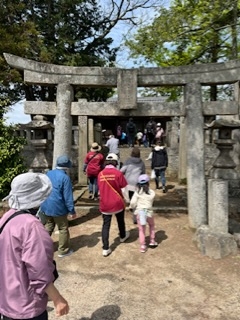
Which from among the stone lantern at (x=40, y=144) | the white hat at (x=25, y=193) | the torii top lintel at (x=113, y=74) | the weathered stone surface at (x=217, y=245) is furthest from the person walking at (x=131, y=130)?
the white hat at (x=25, y=193)

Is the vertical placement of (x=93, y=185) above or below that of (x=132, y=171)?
below

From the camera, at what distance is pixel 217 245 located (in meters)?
5.23

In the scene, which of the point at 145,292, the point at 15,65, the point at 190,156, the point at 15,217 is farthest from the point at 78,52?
the point at 15,217

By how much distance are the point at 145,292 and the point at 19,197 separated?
9.18ft

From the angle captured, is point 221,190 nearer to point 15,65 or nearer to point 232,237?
point 232,237

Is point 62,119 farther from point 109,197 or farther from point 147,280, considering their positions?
point 147,280

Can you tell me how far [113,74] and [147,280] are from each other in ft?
13.7

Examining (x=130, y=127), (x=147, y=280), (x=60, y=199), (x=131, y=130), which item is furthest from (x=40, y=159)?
(x=131, y=130)

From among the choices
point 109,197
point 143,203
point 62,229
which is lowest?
point 62,229

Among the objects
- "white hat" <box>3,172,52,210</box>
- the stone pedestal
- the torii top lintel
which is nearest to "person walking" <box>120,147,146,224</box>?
the torii top lintel

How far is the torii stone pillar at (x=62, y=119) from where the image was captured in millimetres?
6703

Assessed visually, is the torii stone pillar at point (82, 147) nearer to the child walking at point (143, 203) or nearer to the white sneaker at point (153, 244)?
the white sneaker at point (153, 244)

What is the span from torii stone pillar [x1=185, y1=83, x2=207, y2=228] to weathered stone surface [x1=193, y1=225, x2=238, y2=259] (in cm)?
103

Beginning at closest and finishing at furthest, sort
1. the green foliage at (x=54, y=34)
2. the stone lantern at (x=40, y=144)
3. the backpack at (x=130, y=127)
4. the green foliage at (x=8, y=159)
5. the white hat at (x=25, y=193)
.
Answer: the white hat at (x=25, y=193)
the stone lantern at (x=40, y=144)
the green foliage at (x=8, y=159)
the green foliage at (x=54, y=34)
the backpack at (x=130, y=127)
